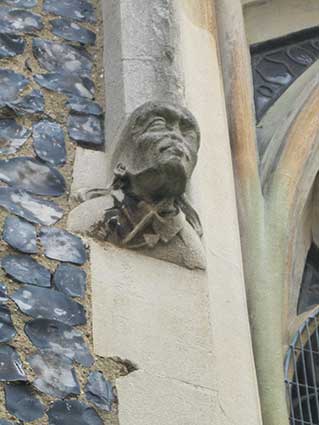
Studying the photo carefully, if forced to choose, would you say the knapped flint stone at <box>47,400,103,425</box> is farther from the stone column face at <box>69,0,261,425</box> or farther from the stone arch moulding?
the stone arch moulding

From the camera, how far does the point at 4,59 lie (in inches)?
217

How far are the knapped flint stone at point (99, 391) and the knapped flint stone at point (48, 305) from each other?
0.17 m

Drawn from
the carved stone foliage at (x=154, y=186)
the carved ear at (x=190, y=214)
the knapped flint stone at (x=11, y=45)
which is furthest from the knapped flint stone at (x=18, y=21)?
the carved ear at (x=190, y=214)

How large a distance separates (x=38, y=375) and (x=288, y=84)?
82.6 inches

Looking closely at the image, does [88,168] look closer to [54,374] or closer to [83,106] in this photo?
[83,106]

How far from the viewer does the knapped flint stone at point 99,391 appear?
15.2ft

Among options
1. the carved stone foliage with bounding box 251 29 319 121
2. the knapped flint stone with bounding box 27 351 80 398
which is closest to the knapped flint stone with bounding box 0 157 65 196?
the knapped flint stone with bounding box 27 351 80 398

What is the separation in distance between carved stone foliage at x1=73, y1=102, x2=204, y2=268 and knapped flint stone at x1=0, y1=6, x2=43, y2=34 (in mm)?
683

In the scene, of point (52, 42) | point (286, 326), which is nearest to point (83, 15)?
point (52, 42)

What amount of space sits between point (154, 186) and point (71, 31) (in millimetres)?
865

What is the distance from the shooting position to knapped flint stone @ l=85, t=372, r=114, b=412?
4637mm

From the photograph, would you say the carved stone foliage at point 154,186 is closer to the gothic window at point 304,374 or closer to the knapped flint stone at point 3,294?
the knapped flint stone at point 3,294

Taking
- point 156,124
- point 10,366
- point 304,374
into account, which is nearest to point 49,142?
point 156,124

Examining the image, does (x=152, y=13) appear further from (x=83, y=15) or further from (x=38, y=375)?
(x=38, y=375)
